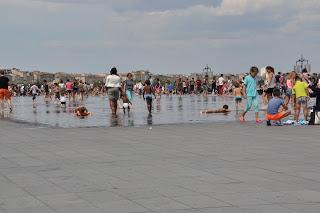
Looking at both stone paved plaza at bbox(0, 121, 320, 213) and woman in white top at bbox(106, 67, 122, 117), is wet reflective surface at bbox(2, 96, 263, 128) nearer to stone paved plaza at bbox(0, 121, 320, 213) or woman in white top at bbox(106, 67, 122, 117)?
woman in white top at bbox(106, 67, 122, 117)

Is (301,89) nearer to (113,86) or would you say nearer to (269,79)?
(269,79)

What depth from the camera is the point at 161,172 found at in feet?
28.8

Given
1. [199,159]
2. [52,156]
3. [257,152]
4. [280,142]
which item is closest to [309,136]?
[280,142]

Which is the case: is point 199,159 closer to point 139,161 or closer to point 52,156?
point 139,161

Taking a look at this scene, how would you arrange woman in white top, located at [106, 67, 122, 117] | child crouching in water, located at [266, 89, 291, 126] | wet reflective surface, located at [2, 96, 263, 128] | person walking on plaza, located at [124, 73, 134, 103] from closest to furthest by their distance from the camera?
child crouching in water, located at [266, 89, 291, 126] → wet reflective surface, located at [2, 96, 263, 128] → woman in white top, located at [106, 67, 122, 117] → person walking on plaza, located at [124, 73, 134, 103]

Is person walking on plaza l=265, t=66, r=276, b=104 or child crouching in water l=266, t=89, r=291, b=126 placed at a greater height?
person walking on plaza l=265, t=66, r=276, b=104

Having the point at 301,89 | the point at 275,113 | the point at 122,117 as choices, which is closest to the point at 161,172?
the point at 275,113

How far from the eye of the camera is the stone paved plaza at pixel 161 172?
6.63m

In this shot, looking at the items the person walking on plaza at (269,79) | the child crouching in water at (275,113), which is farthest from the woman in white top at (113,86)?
the child crouching in water at (275,113)

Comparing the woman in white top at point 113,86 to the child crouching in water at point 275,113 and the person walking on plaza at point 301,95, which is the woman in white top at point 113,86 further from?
the child crouching in water at point 275,113

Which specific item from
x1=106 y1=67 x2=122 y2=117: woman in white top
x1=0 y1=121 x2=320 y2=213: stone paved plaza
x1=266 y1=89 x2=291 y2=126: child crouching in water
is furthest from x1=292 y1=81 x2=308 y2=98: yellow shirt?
x1=106 y1=67 x2=122 y2=117: woman in white top

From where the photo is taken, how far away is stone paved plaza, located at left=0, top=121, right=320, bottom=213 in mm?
6629

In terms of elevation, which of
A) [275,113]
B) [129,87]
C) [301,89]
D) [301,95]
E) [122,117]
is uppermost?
[129,87]

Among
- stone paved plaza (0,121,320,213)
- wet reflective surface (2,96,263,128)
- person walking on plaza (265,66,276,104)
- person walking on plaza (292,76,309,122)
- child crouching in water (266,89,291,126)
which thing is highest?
person walking on plaza (265,66,276,104)
